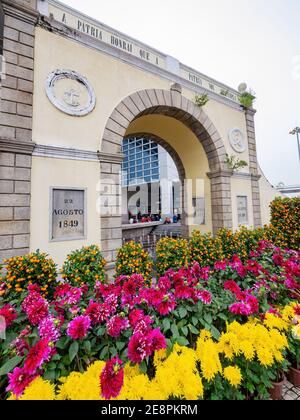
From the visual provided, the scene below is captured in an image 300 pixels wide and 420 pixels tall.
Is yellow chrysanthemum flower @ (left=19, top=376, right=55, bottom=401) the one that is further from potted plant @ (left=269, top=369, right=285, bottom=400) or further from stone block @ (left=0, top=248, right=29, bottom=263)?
stone block @ (left=0, top=248, right=29, bottom=263)

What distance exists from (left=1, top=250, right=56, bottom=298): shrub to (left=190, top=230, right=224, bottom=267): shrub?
12.4ft

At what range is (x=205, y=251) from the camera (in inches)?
232

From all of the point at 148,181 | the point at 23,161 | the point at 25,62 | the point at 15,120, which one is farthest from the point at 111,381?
the point at 148,181

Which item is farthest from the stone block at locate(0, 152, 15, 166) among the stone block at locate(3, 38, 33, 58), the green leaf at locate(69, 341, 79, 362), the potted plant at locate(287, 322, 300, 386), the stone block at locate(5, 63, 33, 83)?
the potted plant at locate(287, 322, 300, 386)

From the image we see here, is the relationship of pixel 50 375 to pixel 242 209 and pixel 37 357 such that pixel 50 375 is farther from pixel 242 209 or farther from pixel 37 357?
pixel 242 209

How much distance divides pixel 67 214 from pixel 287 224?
7.19 metres

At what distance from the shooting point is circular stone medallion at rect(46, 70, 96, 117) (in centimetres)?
553

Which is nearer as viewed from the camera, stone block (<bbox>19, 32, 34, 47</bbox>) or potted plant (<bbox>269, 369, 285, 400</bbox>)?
potted plant (<bbox>269, 369, 285, 400</bbox>)

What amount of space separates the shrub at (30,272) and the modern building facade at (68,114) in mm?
1009

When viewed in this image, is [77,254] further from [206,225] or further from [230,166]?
[230,166]

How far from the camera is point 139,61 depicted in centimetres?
724

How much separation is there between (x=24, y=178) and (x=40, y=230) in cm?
136

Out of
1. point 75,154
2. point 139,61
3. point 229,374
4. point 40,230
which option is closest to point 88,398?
point 229,374

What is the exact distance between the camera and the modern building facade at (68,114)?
4.96 meters
